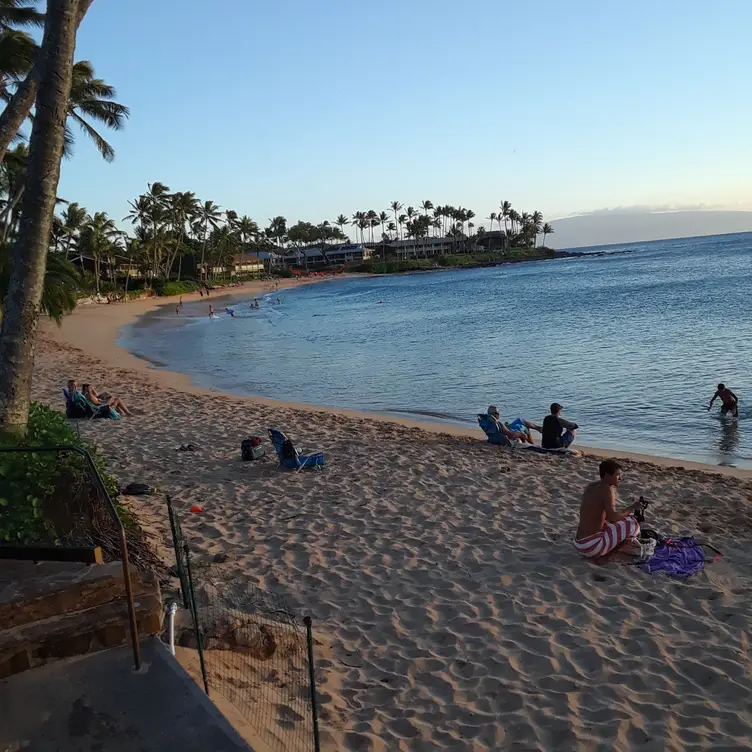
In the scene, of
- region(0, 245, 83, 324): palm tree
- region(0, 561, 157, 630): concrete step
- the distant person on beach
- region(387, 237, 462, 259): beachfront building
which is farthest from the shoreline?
region(387, 237, 462, 259): beachfront building

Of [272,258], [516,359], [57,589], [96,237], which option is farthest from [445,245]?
[57,589]

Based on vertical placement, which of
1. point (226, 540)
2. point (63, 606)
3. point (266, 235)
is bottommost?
point (226, 540)

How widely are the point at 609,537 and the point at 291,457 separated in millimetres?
4793

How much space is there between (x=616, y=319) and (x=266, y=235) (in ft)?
344

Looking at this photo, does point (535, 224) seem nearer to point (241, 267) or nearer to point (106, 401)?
point (241, 267)

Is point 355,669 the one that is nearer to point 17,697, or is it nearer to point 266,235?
point 17,697

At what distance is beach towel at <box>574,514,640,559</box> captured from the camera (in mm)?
6266

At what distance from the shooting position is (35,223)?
6094 millimetres

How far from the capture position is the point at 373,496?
8469 millimetres

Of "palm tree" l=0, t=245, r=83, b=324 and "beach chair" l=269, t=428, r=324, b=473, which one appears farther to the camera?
"palm tree" l=0, t=245, r=83, b=324

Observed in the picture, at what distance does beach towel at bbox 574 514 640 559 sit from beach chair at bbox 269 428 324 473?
443 centimetres

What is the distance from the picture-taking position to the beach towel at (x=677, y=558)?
5.98m

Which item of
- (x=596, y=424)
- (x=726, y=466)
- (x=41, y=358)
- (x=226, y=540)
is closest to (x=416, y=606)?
(x=226, y=540)

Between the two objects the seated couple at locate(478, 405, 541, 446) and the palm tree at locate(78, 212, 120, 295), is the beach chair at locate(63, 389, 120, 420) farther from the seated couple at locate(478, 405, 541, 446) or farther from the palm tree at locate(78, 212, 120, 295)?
the palm tree at locate(78, 212, 120, 295)
